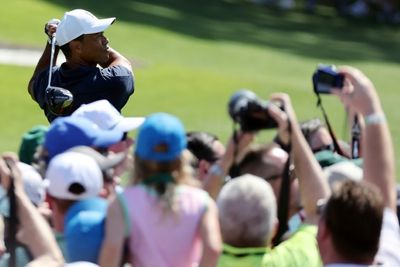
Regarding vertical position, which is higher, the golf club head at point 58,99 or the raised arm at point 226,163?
the raised arm at point 226,163

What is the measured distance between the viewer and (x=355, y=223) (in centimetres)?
430

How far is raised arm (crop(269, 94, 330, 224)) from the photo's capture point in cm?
504

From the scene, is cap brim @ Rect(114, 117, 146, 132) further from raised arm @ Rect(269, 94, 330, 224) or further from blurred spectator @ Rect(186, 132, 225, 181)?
raised arm @ Rect(269, 94, 330, 224)

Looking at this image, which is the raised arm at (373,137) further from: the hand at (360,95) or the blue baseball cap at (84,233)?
the blue baseball cap at (84,233)

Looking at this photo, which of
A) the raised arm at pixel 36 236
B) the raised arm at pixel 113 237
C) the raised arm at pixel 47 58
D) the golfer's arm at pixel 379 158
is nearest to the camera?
the raised arm at pixel 36 236

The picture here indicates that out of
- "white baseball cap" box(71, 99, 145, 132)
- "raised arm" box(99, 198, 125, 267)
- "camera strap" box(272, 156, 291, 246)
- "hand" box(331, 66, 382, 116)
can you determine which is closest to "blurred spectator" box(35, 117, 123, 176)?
"white baseball cap" box(71, 99, 145, 132)

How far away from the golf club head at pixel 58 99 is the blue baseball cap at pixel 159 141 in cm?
266

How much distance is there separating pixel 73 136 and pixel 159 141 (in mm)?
769

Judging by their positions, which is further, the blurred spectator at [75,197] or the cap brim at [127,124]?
the cap brim at [127,124]

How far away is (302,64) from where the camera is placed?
24094mm

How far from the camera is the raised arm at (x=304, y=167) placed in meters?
5.04

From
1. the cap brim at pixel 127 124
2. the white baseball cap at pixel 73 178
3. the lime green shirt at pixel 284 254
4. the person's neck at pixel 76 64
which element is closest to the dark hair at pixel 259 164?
the lime green shirt at pixel 284 254

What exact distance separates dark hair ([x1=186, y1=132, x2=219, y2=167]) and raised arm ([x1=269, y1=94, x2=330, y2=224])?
3.85ft

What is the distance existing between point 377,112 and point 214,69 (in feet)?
53.9
